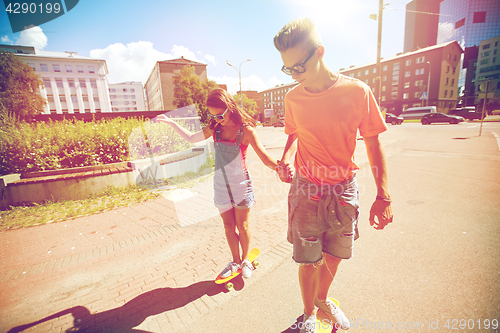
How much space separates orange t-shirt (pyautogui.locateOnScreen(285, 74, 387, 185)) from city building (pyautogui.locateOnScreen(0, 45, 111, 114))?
8170 cm

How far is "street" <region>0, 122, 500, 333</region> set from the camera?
1.92m

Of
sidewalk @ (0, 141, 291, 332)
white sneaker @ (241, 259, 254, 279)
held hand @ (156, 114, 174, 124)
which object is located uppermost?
held hand @ (156, 114, 174, 124)

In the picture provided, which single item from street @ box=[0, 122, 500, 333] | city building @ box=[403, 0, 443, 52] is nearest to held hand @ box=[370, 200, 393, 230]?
street @ box=[0, 122, 500, 333]

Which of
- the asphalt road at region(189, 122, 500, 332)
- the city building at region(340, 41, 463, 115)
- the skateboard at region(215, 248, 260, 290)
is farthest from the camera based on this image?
the city building at region(340, 41, 463, 115)

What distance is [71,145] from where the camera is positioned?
18.5 feet

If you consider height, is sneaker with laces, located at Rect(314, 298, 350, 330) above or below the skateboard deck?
above

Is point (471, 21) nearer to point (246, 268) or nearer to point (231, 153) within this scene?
point (231, 153)

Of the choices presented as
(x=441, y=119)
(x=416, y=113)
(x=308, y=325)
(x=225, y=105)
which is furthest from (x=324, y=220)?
(x=416, y=113)

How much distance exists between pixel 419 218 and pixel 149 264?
4207 mm

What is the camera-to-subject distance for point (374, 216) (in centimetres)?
155

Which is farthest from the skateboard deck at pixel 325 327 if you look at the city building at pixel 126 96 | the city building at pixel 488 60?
the city building at pixel 126 96

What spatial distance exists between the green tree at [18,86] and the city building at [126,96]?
279ft

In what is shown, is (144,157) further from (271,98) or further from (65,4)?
(271,98)

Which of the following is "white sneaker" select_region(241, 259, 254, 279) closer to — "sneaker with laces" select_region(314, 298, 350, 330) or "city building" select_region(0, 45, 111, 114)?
"sneaker with laces" select_region(314, 298, 350, 330)
